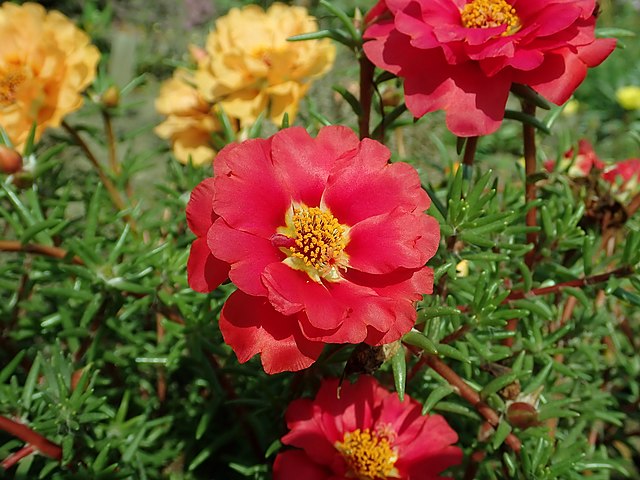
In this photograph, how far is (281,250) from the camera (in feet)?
2.91

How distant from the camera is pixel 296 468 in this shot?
1024mm

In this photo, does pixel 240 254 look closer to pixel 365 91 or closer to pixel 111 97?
pixel 365 91

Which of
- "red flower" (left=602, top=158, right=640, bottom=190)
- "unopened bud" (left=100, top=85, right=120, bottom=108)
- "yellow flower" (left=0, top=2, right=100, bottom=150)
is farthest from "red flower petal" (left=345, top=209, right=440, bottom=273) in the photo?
"unopened bud" (left=100, top=85, right=120, bottom=108)

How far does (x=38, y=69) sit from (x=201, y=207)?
A: 85cm

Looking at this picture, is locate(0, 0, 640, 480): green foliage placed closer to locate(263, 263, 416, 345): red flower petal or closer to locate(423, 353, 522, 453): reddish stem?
locate(423, 353, 522, 453): reddish stem

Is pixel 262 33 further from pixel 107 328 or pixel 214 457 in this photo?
pixel 214 457

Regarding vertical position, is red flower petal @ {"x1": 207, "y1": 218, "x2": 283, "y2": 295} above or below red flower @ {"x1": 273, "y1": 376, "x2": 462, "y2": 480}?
above

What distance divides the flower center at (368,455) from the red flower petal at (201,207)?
457 mm

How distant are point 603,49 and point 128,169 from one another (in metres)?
1.18

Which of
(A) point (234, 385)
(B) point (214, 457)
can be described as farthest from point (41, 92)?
(B) point (214, 457)

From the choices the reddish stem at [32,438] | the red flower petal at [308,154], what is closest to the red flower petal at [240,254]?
the red flower petal at [308,154]

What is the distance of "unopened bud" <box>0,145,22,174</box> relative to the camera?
3.86 ft

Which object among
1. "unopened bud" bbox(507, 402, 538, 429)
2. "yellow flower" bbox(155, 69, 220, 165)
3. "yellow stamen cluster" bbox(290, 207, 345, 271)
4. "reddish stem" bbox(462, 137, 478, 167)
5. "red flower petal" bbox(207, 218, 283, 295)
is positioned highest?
"red flower petal" bbox(207, 218, 283, 295)

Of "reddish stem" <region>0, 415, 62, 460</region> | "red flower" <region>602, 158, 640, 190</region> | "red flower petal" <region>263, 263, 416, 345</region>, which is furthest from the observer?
"red flower" <region>602, 158, 640, 190</region>
